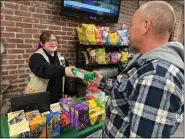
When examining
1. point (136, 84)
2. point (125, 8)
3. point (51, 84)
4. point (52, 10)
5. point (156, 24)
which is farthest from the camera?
point (125, 8)

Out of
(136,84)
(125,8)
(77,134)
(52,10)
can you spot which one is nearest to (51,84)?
(77,134)

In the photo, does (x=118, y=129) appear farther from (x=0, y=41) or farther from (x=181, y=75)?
(x=0, y=41)

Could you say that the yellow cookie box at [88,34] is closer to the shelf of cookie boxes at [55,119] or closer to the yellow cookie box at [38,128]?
the shelf of cookie boxes at [55,119]

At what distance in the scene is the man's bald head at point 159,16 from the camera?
35.2 inches

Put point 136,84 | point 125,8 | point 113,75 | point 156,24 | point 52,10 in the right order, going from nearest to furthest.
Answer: point 136,84
point 156,24
point 52,10
point 113,75
point 125,8

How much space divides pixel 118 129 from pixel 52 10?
2.26 metres

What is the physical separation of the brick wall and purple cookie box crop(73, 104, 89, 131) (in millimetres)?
1523

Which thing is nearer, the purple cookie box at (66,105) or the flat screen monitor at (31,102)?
the flat screen monitor at (31,102)

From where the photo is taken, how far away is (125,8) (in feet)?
12.3

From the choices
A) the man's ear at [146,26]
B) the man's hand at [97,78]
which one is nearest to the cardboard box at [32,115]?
the man's hand at [97,78]

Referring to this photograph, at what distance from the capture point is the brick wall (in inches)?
87.7

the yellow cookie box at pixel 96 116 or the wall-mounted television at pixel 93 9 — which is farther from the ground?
the wall-mounted television at pixel 93 9

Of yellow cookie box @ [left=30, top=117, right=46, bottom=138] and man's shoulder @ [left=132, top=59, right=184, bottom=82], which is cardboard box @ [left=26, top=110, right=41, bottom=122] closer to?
yellow cookie box @ [left=30, top=117, right=46, bottom=138]

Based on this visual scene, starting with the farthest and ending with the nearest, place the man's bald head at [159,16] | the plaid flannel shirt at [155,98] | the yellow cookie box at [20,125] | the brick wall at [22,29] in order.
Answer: the brick wall at [22,29] < the yellow cookie box at [20,125] < the man's bald head at [159,16] < the plaid flannel shirt at [155,98]
